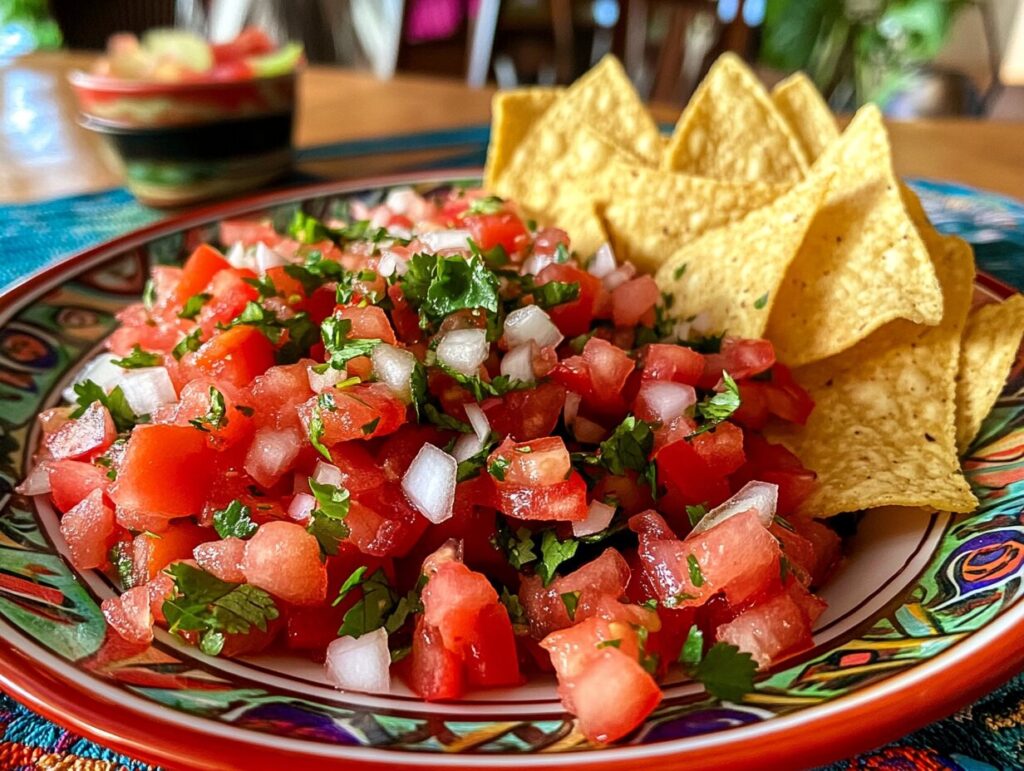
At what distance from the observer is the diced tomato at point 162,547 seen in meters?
1.26

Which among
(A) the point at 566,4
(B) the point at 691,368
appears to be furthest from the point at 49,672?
(A) the point at 566,4

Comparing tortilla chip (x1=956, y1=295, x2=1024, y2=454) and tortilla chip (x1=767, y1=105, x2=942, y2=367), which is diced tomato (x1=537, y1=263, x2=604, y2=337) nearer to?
tortilla chip (x1=767, y1=105, x2=942, y2=367)

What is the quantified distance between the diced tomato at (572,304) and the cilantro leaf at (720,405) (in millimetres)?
255

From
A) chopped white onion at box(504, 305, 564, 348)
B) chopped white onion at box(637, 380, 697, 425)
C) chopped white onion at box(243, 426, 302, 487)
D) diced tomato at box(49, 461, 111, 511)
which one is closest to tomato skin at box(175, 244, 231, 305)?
diced tomato at box(49, 461, 111, 511)

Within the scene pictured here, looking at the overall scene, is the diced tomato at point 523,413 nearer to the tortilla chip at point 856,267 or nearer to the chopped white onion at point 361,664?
the chopped white onion at point 361,664

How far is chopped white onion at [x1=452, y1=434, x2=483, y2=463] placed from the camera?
1.30 m

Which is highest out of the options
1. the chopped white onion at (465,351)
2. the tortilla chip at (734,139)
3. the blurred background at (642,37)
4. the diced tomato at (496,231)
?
the tortilla chip at (734,139)

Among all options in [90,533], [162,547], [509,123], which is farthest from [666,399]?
[509,123]

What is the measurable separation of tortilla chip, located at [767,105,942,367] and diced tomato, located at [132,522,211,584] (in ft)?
3.70

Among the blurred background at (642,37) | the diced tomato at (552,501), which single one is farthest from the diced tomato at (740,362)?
the blurred background at (642,37)

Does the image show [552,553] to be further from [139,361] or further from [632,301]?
[139,361]

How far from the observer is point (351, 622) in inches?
46.4

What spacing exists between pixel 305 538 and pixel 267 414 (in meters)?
0.25

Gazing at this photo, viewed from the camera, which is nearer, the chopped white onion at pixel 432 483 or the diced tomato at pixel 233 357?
the chopped white onion at pixel 432 483
